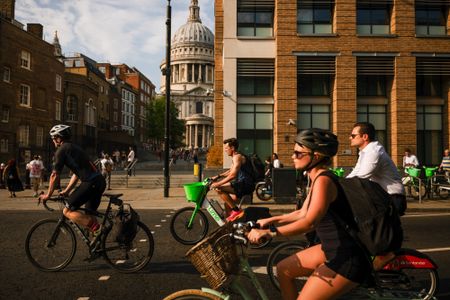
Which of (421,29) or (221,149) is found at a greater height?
(421,29)

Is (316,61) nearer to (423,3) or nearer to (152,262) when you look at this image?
(423,3)

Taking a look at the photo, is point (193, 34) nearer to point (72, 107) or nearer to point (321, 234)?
point (72, 107)

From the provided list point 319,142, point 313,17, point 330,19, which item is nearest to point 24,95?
point 313,17

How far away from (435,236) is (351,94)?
14199mm

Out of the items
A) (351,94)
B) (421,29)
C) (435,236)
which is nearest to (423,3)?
(421,29)

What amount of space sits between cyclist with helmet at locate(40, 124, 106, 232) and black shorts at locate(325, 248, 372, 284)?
3788mm

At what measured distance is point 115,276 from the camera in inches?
193

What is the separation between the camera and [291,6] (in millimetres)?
20469

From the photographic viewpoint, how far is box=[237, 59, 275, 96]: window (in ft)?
69.5

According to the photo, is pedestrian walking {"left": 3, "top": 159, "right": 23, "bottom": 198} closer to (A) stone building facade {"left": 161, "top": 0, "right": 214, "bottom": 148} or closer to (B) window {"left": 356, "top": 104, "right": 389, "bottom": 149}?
(B) window {"left": 356, "top": 104, "right": 389, "bottom": 149}

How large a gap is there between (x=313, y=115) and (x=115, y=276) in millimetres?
18179

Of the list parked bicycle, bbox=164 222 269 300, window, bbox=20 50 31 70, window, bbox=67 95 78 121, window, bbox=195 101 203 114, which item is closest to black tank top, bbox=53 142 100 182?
parked bicycle, bbox=164 222 269 300

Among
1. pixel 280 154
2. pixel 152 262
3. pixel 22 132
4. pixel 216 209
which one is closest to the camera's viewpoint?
pixel 152 262

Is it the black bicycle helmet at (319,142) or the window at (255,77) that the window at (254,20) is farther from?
the black bicycle helmet at (319,142)
